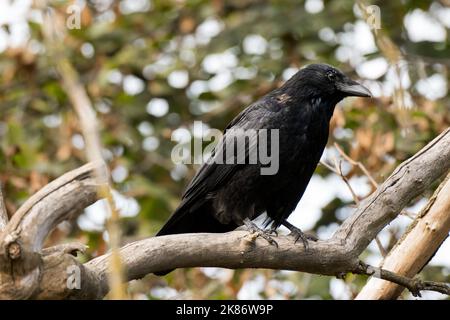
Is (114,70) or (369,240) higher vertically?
(114,70)

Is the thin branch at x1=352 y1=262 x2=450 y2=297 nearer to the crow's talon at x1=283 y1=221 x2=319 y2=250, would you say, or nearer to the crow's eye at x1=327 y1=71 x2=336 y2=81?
the crow's talon at x1=283 y1=221 x2=319 y2=250

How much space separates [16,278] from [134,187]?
129 inches

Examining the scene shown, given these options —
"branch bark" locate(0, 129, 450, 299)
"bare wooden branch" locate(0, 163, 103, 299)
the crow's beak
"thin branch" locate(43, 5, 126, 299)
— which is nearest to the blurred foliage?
the crow's beak

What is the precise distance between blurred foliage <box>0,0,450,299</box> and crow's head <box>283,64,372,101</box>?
0.65 metres

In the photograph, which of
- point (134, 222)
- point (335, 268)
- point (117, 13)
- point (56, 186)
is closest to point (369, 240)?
point (335, 268)

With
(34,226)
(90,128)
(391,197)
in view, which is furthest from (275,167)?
(90,128)

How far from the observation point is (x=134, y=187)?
241 inches

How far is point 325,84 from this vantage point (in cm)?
525

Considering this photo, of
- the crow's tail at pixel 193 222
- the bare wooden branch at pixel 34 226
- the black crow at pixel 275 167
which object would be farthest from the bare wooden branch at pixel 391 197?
the bare wooden branch at pixel 34 226

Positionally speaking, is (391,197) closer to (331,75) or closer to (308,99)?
(308,99)

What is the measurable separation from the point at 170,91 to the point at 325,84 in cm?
220

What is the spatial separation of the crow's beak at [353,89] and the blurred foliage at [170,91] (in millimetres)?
651

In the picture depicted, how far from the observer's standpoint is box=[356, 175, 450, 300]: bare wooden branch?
418 centimetres
